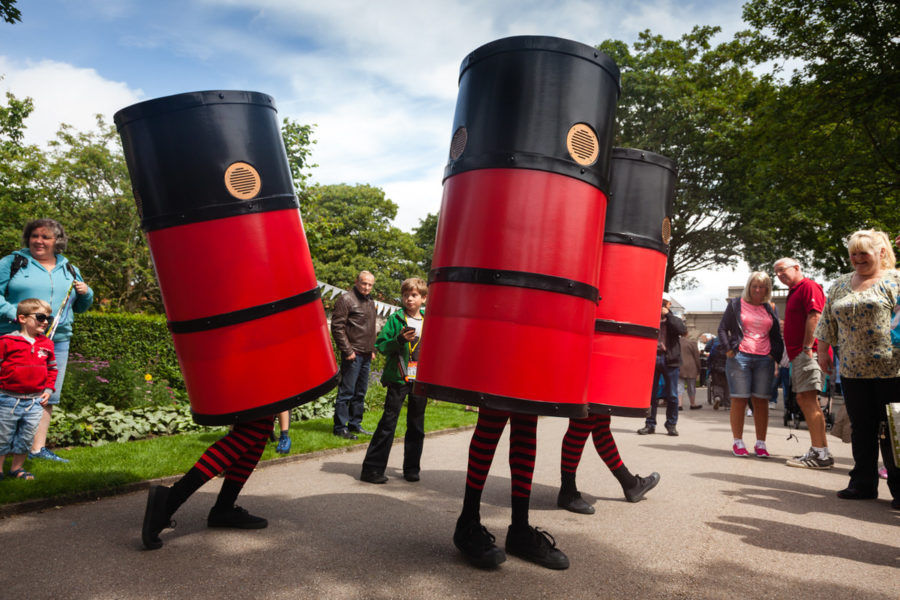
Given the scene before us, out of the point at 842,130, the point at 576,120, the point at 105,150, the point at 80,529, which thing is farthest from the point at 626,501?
the point at 105,150

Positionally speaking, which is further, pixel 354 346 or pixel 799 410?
pixel 799 410

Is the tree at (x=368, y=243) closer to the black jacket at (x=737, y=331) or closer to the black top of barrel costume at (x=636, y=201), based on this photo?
the black jacket at (x=737, y=331)

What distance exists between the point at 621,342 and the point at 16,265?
15.7 ft

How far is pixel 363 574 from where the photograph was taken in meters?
3.12

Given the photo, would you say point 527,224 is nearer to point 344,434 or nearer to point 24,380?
point 24,380

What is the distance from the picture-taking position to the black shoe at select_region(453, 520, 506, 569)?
3215 mm

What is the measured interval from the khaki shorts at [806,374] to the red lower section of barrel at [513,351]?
470cm

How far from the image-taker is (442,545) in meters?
3.63

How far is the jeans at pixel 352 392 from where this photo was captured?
308 inches

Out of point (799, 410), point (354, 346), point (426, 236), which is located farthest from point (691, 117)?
point (426, 236)

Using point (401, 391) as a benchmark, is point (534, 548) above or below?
below

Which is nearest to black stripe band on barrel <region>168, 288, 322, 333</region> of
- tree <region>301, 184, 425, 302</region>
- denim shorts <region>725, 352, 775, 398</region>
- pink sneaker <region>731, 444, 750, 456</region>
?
denim shorts <region>725, 352, 775, 398</region>

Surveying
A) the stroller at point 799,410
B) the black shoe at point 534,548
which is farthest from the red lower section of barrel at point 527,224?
the stroller at point 799,410

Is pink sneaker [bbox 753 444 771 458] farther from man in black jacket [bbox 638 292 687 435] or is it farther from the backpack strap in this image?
the backpack strap
